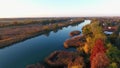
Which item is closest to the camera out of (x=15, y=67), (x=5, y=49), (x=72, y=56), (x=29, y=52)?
(x=15, y=67)

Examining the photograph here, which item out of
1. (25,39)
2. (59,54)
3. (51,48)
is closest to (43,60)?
(59,54)

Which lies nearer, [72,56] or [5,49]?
[72,56]

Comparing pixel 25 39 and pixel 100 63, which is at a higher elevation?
pixel 100 63

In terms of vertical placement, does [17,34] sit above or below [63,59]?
below

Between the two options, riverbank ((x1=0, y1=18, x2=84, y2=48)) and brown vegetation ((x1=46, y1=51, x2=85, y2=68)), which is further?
riverbank ((x1=0, y1=18, x2=84, y2=48))

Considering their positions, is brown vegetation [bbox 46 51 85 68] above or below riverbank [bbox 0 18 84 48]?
above

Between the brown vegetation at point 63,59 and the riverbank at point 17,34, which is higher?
the brown vegetation at point 63,59

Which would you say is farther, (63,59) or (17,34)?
(17,34)

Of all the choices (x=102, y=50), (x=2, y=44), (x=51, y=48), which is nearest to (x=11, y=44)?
(x=2, y=44)

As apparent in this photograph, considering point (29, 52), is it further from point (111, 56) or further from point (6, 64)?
point (111, 56)

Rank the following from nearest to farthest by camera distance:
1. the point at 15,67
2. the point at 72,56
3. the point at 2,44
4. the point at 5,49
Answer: the point at 15,67, the point at 72,56, the point at 5,49, the point at 2,44

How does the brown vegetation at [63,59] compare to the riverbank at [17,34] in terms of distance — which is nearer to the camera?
Result: the brown vegetation at [63,59]
